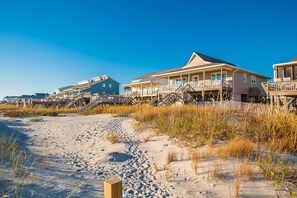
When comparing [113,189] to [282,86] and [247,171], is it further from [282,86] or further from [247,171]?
[282,86]

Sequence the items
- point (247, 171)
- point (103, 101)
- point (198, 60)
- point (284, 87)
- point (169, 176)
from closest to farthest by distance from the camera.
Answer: point (247, 171), point (169, 176), point (284, 87), point (103, 101), point (198, 60)

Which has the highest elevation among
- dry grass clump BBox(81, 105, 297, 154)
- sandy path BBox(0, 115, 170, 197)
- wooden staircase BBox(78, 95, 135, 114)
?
wooden staircase BBox(78, 95, 135, 114)

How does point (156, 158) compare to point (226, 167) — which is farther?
point (156, 158)

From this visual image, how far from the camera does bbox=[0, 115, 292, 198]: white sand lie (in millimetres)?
3902

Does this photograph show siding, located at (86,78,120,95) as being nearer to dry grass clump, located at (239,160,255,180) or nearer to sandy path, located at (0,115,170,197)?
sandy path, located at (0,115,170,197)

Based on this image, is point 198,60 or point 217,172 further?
point 198,60

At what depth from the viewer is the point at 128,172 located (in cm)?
510

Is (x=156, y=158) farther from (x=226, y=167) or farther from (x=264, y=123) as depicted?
(x=264, y=123)

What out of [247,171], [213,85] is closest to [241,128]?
[247,171]

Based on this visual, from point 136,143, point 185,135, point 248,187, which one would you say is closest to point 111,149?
point 136,143

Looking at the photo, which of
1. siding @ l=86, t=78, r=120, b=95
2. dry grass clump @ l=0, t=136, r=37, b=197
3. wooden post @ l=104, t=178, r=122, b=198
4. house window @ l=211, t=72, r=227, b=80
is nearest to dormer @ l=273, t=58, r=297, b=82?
house window @ l=211, t=72, r=227, b=80

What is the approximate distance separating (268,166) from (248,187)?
3.02ft

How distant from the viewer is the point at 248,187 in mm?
3887

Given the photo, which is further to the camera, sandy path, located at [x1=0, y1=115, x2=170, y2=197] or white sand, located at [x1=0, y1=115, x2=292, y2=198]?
sandy path, located at [x1=0, y1=115, x2=170, y2=197]
